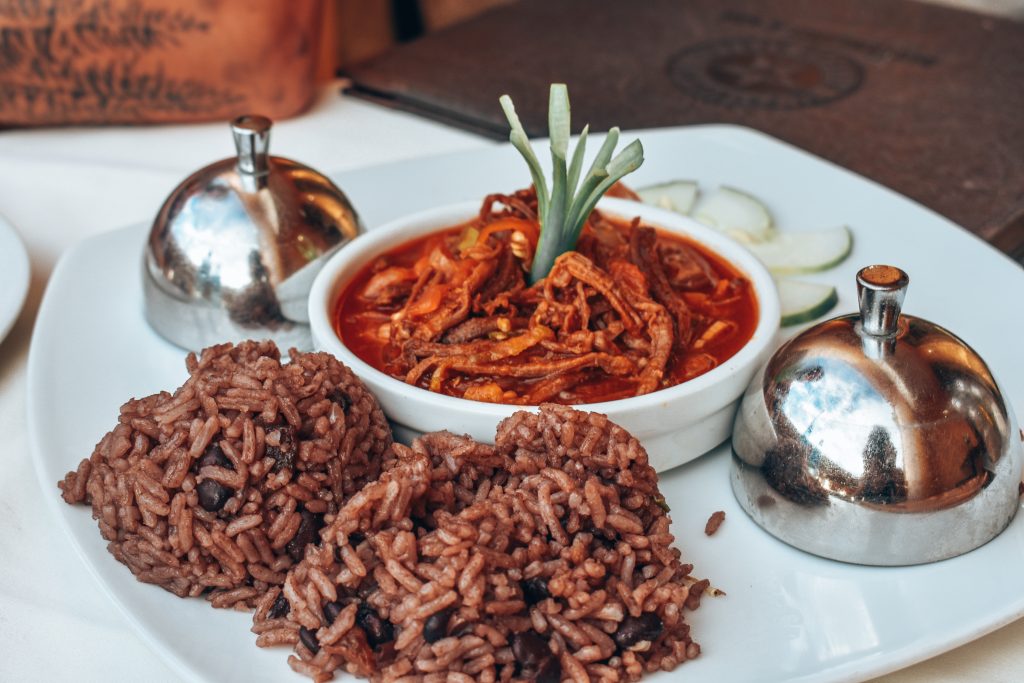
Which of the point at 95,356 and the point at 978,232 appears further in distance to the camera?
the point at 978,232

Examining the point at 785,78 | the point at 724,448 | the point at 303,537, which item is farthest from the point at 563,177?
the point at 785,78

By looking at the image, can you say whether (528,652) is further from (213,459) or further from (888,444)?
(888,444)

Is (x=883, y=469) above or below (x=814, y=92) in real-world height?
above

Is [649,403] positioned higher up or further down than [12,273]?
higher up

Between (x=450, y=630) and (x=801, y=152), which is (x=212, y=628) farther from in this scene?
(x=801, y=152)

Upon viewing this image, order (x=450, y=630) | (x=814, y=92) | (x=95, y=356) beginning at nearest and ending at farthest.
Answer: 1. (x=450, y=630)
2. (x=95, y=356)
3. (x=814, y=92)

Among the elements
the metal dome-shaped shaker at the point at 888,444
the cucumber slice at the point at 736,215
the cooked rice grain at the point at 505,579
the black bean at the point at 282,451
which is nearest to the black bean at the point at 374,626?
the cooked rice grain at the point at 505,579

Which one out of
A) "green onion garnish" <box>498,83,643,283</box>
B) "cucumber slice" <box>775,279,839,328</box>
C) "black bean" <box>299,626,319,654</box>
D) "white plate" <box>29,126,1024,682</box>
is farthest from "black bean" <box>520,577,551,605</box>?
"cucumber slice" <box>775,279,839,328</box>

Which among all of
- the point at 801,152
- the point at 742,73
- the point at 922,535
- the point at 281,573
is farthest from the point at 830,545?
the point at 742,73
